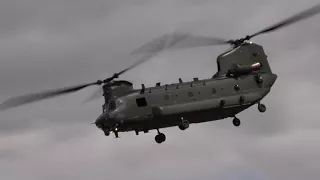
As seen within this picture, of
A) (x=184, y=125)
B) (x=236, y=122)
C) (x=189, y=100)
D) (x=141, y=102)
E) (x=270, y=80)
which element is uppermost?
(x=270, y=80)

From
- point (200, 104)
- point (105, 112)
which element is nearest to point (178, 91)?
point (200, 104)

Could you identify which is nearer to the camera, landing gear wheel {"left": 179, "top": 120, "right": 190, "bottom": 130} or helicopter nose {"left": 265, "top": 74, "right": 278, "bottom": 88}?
landing gear wheel {"left": 179, "top": 120, "right": 190, "bottom": 130}

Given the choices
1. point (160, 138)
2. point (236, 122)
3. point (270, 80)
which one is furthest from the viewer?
point (270, 80)

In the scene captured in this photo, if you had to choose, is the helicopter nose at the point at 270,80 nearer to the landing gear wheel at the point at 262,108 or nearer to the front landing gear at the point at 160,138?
the landing gear wheel at the point at 262,108

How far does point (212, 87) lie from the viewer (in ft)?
283

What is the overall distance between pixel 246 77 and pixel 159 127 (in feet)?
41.2

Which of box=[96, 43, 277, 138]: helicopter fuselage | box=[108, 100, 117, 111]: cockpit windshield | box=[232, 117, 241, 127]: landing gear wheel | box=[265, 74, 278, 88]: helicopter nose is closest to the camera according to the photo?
box=[96, 43, 277, 138]: helicopter fuselage

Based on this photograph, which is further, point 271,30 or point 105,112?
point 271,30

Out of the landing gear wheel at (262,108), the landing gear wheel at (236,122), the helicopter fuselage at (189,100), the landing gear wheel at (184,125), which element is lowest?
the landing gear wheel at (236,122)

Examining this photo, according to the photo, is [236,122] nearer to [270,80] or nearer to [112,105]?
[270,80]

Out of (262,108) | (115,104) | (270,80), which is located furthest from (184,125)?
(270,80)

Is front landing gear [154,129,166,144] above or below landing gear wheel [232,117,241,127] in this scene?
below

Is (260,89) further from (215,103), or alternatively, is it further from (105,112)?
(105,112)

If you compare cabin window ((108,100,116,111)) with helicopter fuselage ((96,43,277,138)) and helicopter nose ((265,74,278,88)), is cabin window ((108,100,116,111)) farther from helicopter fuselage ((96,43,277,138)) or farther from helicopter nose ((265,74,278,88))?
helicopter nose ((265,74,278,88))
